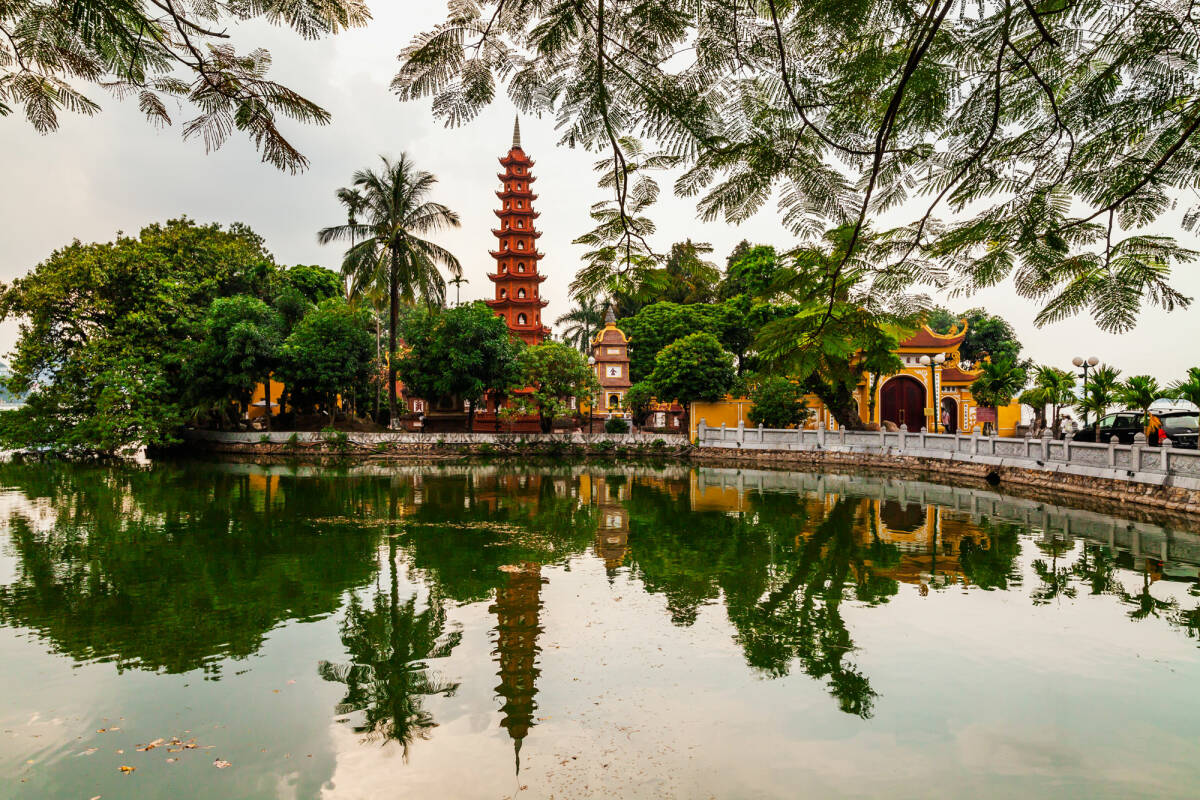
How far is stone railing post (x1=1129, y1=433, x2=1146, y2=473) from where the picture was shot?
1187 centimetres

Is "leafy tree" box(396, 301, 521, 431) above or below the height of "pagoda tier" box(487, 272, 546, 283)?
below

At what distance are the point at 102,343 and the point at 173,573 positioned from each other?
17370mm

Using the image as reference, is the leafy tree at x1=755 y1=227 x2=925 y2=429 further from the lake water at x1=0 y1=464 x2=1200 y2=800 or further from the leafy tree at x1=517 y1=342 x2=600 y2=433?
the leafy tree at x1=517 y1=342 x2=600 y2=433

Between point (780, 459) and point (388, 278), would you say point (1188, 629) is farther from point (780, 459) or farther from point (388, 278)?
point (388, 278)

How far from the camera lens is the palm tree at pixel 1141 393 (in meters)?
14.4

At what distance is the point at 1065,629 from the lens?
5.73 metres

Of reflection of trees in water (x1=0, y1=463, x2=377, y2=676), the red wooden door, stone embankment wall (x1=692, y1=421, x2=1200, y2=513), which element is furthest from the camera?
the red wooden door

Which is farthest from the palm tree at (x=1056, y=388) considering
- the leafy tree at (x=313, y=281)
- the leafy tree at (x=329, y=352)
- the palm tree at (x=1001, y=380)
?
the leafy tree at (x=313, y=281)

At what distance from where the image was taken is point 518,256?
104ft

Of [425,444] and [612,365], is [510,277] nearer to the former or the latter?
[612,365]

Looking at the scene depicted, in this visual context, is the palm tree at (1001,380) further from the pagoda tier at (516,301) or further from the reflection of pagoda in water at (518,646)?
the reflection of pagoda in water at (518,646)

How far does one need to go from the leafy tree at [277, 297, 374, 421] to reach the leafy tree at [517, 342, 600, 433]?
18.9ft

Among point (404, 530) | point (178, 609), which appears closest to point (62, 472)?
point (404, 530)

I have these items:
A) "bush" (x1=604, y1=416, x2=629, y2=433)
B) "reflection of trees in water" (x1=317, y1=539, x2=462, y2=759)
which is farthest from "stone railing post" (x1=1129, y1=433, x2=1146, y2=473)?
"bush" (x1=604, y1=416, x2=629, y2=433)
